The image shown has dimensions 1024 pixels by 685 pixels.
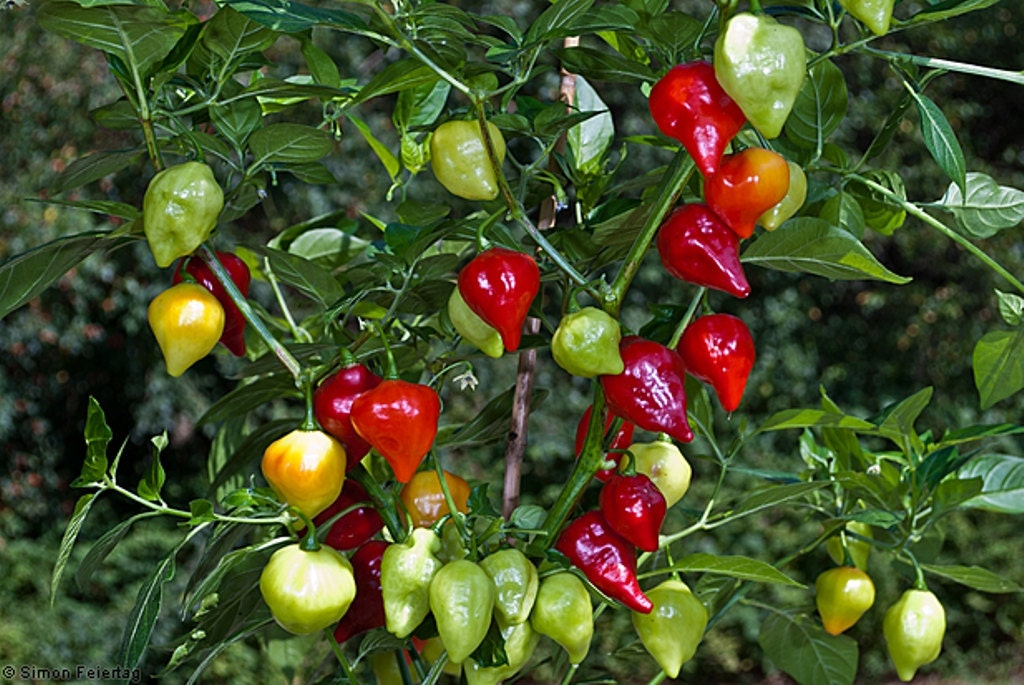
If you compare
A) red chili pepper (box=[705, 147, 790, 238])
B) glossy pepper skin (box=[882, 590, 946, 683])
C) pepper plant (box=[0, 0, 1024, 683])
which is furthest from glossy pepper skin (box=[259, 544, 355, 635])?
glossy pepper skin (box=[882, 590, 946, 683])

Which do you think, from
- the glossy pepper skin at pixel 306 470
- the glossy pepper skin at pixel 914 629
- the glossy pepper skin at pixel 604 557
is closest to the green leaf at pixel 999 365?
the glossy pepper skin at pixel 914 629

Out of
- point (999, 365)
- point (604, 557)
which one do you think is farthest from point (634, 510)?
point (999, 365)

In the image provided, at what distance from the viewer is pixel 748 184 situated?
0.44 metres

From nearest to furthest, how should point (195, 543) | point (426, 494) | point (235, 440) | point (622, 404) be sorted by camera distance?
point (622, 404)
point (426, 494)
point (235, 440)
point (195, 543)

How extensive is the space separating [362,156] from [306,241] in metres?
2.48

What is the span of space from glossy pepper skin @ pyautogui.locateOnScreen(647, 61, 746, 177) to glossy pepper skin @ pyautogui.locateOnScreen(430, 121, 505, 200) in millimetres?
76

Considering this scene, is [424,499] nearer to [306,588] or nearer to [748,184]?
[306,588]

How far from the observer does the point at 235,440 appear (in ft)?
2.46

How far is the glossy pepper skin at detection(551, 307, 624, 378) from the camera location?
441mm

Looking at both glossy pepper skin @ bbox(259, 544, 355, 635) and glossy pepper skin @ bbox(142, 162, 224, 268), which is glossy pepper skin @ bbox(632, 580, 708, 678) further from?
glossy pepper skin @ bbox(142, 162, 224, 268)

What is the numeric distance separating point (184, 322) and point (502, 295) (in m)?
0.14

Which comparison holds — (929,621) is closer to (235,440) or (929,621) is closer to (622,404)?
(622,404)

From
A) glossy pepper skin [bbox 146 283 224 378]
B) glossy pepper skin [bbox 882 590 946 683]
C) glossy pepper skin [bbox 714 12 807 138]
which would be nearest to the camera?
glossy pepper skin [bbox 714 12 807 138]

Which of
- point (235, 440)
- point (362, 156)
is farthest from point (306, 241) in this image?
point (362, 156)
